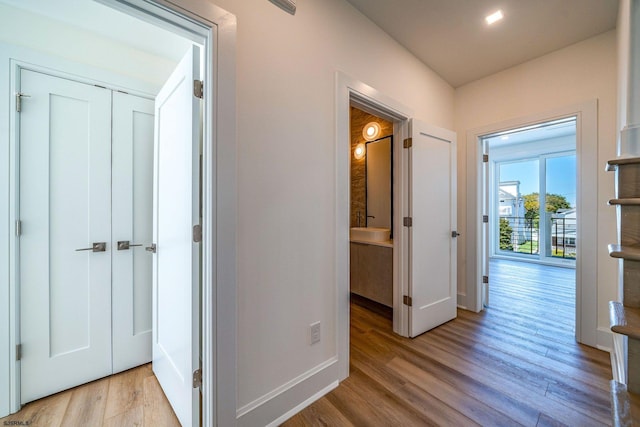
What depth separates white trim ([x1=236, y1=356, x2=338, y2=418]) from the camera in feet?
4.22

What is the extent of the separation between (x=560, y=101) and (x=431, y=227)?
1692mm

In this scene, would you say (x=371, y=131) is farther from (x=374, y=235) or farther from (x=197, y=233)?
(x=197, y=233)

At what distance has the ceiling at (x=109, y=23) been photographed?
1555 mm

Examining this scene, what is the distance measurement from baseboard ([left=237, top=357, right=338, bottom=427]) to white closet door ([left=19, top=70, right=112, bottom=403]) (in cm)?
129

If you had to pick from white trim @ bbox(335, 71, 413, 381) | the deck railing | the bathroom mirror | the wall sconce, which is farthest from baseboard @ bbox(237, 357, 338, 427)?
the deck railing

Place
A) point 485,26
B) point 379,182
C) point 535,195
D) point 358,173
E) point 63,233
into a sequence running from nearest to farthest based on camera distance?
point 63,233
point 485,26
point 379,182
point 358,173
point 535,195

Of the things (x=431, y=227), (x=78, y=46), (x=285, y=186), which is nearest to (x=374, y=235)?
(x=431, y=227)

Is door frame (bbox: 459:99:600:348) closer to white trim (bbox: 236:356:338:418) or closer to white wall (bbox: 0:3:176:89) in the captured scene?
white trim (bbox: 236:356:338:418)

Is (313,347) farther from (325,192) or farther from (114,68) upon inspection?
(114,68)

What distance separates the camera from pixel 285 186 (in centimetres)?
145

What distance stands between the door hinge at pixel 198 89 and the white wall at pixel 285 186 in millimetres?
180

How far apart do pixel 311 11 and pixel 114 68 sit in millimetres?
1549

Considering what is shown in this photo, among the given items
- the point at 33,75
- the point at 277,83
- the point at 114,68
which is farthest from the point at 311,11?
the point at 33,75

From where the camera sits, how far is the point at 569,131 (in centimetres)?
504
